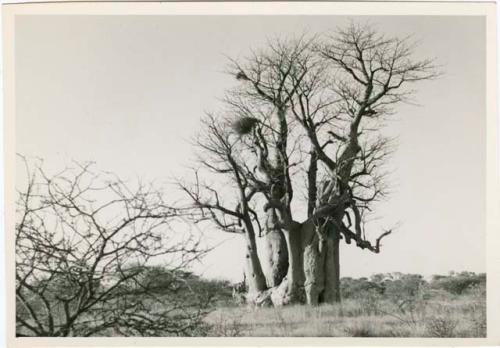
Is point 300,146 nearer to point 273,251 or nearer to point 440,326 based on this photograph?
point 273,251

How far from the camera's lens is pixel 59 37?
462cm

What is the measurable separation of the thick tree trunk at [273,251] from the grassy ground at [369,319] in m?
0.22

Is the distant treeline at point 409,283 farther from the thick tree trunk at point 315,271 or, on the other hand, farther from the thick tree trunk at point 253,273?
the thick tree trunk at point 253,273

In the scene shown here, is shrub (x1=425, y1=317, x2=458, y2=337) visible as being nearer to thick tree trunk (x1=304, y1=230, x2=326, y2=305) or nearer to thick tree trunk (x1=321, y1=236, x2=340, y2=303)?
thick tree trunk (x1=321, y1=236, x2=340, y2=303)

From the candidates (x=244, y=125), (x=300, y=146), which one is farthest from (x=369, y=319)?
(x=244, y=125)

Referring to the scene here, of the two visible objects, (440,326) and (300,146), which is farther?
(300,146)

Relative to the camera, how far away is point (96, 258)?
14.7 feet

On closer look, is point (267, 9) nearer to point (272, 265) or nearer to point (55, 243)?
point (272, 265)

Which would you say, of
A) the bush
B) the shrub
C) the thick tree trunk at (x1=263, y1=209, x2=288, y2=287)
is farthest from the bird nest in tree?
the shrub

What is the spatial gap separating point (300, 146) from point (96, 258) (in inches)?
60.8

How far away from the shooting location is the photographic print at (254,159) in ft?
15.0

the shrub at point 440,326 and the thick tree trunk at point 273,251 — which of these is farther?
the thick tree trunk at point 273,251

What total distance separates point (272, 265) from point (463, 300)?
4.22 ft

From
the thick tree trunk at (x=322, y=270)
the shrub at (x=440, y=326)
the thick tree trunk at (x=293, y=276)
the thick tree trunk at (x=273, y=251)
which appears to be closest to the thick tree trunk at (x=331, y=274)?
the thick tree trunk at (x=322, y=270)
